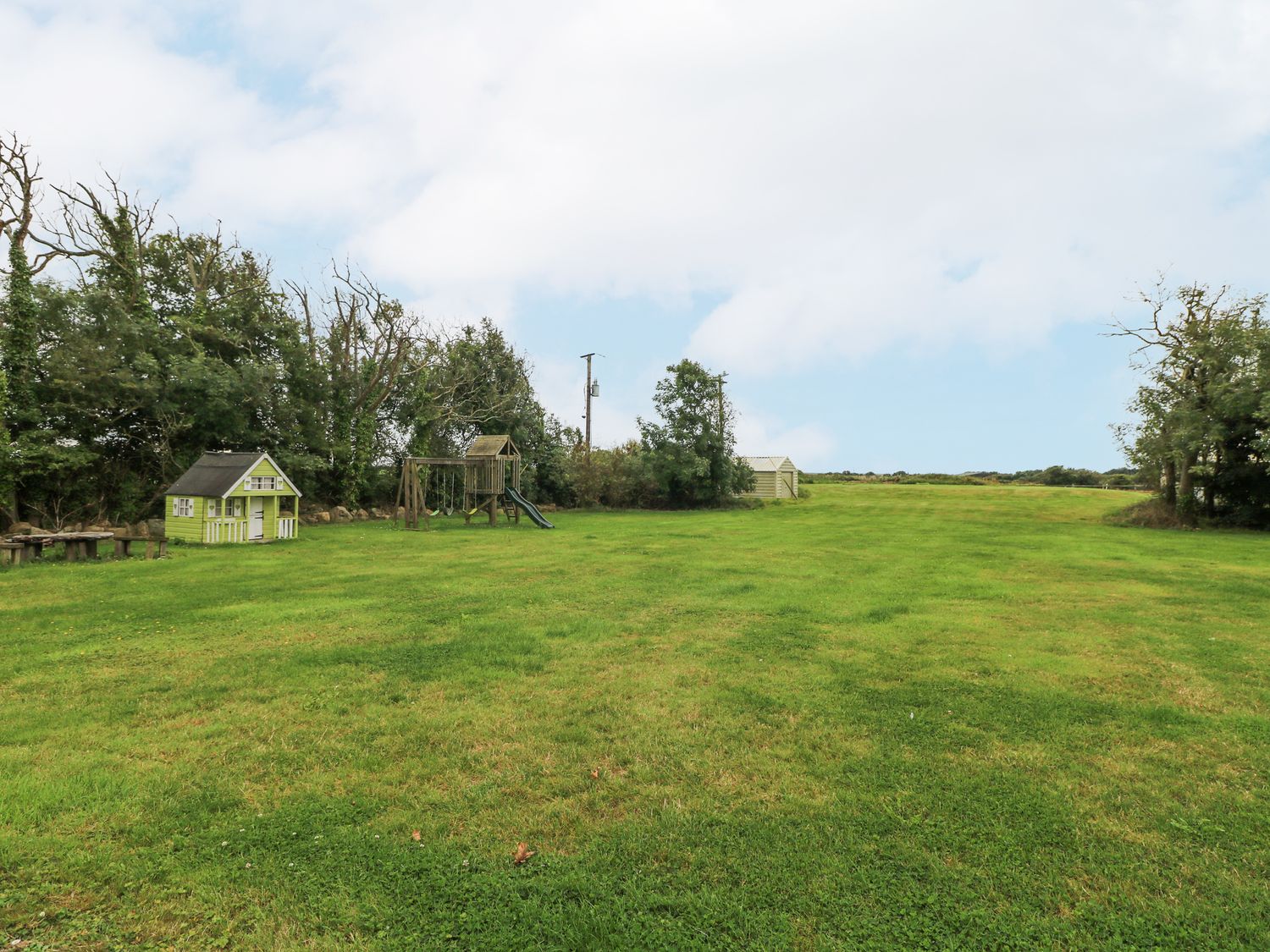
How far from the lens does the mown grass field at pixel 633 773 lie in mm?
2836

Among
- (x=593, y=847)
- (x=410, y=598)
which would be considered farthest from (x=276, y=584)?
(x=593, y=847)

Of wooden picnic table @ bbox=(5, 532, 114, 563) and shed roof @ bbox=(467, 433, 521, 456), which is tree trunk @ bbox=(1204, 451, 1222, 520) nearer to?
shed roof @ bbox=(467, 433, 521, 456)

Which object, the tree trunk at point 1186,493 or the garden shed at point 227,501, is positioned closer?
the garden shed at point 227,501

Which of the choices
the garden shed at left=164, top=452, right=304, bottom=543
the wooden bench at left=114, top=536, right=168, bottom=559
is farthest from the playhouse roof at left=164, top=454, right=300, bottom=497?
the wooden bench at left=114, top=536, right=168, bottom=559

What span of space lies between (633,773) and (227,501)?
17791 millimetres

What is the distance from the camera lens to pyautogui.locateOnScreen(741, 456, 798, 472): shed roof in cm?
4381

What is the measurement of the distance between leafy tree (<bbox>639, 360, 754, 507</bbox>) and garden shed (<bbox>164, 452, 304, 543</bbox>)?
19.1m

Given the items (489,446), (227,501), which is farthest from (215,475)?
(489,446)

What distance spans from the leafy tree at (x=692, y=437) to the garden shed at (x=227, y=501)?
753 inches

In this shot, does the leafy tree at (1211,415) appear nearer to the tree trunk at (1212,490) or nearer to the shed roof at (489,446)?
the tree trunk at (1212,490)

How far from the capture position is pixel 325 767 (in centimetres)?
420

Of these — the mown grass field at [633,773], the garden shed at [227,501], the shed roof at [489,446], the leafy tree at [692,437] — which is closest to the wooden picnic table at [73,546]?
the garden shed at [227,501]

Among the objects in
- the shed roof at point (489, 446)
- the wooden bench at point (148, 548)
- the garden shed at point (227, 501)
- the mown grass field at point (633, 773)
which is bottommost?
the mown grass field at point (633, 773)

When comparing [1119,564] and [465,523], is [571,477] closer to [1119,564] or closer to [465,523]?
[465,523]
